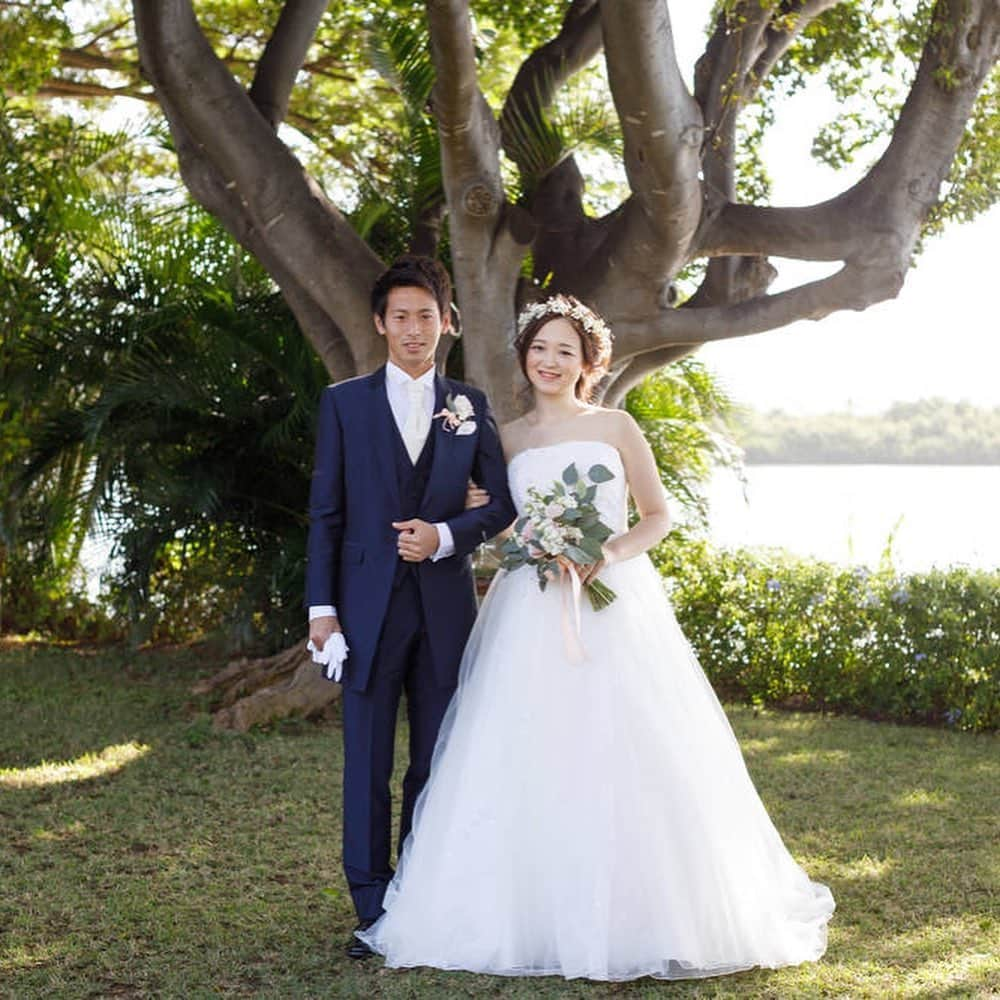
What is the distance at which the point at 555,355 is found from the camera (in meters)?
4.68

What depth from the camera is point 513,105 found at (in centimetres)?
845

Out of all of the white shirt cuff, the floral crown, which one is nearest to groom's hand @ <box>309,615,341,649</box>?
the white shirt cuff

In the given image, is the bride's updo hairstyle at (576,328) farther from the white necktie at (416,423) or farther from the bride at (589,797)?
the white necktie at (416,423)

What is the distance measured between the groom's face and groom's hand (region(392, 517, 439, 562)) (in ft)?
1.72

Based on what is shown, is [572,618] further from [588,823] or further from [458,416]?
[458,416]

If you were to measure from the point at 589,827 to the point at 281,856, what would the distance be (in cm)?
197

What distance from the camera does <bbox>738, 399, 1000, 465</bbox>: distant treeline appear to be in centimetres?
1358

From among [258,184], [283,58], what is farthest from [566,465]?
[283,58]

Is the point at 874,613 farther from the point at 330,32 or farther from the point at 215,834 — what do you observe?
the point at 330,32

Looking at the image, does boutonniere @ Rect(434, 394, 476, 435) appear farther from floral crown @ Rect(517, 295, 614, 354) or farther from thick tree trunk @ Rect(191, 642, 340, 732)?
thick tree trunk @ Rect(191, 642, 340, 732)

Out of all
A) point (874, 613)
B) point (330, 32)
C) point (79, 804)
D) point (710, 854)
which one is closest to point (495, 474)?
point (710, 854)

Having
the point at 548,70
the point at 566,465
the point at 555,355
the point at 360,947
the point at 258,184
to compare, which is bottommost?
the point at 360,947

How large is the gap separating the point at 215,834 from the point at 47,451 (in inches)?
191

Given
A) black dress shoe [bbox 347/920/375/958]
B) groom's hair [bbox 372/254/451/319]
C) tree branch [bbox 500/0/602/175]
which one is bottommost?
black dress shoe [bbox 347/920/375/958]
